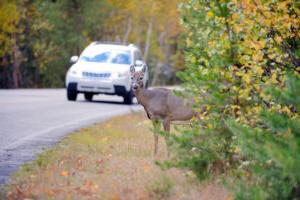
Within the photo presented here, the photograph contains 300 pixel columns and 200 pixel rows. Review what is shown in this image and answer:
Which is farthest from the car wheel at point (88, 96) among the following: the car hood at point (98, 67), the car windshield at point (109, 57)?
the car hood at point (98, 67)

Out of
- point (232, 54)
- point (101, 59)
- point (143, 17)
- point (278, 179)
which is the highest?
point (232, 54)

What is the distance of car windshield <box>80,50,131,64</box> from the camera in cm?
3006

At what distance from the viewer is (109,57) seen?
30172mm

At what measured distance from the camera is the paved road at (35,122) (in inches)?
567

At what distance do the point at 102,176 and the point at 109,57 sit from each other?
720 inches

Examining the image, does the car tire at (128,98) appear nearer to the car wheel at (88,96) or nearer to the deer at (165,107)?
the car wheel at (88,96)

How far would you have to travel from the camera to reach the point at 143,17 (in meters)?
74.5

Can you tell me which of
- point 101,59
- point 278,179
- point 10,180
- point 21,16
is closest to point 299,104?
point 278,179

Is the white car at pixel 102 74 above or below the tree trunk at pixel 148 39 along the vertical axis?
above

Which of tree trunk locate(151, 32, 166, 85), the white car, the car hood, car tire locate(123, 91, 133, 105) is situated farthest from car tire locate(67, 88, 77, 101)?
tree trunk locate(151, 32, 166, 85)

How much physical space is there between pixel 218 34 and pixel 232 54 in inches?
15.2

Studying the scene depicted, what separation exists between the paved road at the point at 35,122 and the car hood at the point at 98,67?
111cm

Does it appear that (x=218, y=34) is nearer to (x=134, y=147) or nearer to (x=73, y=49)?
(x=134, y=147)

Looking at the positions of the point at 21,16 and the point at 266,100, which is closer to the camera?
the point at 266,100
